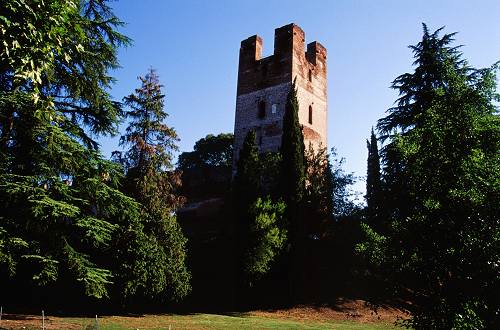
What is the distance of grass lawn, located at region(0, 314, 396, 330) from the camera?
44.4ft

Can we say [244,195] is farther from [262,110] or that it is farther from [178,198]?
[262,110]

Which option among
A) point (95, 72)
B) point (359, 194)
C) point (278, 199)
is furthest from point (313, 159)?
point (95, 72)

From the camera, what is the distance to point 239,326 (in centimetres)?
1537

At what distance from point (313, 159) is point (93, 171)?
733 inches

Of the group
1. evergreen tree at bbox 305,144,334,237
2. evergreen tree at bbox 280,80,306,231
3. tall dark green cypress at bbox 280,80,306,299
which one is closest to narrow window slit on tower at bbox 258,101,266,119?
evergreen tree at bbox 305,144,334,237

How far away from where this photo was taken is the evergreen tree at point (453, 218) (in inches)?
271

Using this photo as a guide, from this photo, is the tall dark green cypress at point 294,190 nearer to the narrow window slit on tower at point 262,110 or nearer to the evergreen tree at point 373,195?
the evergreen tree at point 373,195

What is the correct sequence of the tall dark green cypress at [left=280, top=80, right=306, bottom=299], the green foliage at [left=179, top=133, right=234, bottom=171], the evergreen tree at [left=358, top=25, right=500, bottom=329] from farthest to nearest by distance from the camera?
the green foliage at [left=179, top=133, right=234, bottom=171] → the tall dark green cypress at [left=280, top=80, right=306, bottom=299] → the evergreen tree at [left=358, top=25, right=500, bottom=329]

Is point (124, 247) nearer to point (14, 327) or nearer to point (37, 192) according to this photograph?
point (14, 327)

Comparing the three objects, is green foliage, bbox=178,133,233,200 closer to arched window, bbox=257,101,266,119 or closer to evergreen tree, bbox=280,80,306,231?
arched window, bbox=257,101,266,119

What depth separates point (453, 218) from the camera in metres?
7.39

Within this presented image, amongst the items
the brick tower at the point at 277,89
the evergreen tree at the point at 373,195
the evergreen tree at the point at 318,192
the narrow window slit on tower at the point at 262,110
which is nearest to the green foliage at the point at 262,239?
the evergreen tree at the point at 318,192

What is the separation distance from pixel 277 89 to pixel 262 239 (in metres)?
15.2

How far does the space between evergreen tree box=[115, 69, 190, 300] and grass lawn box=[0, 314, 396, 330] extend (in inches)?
56.5
